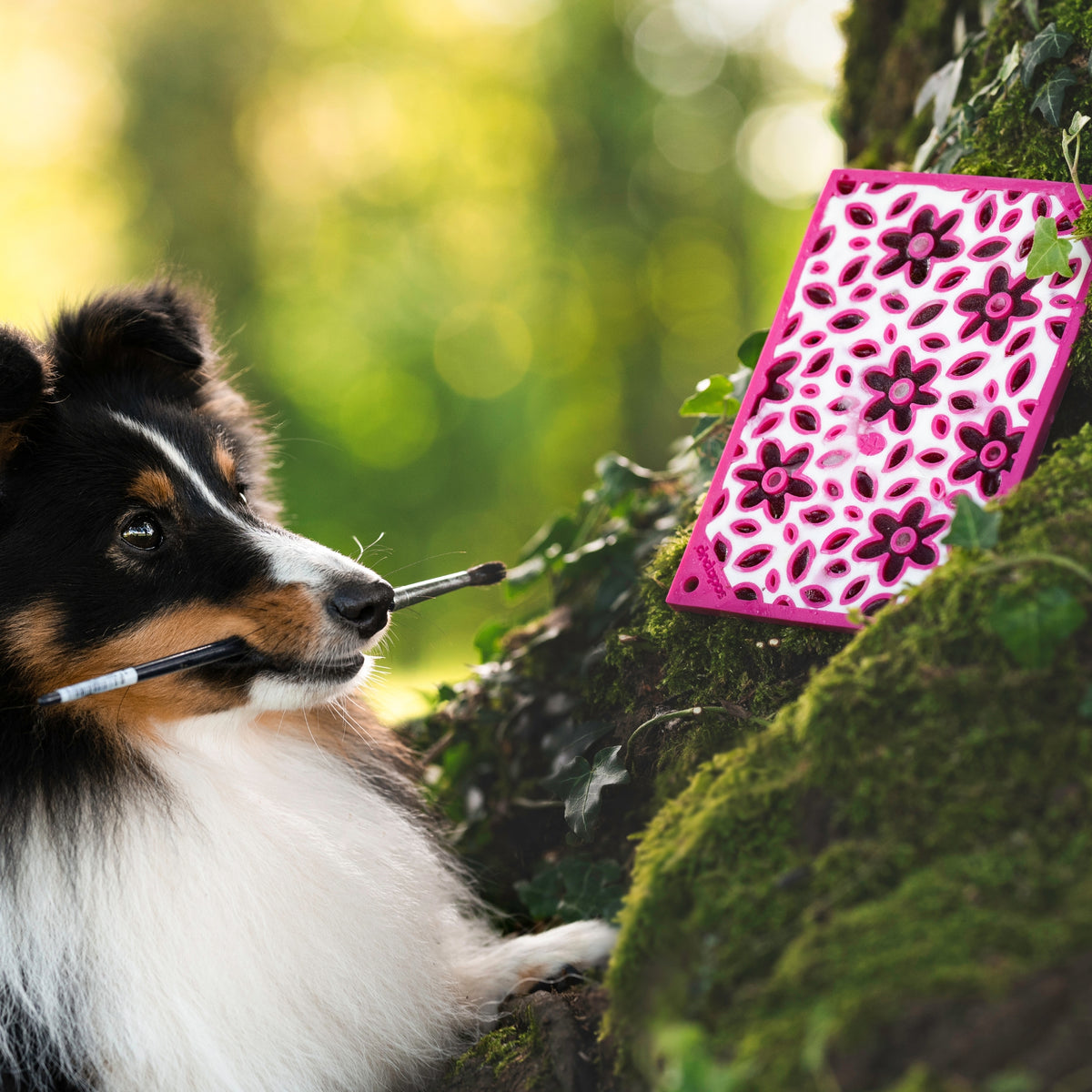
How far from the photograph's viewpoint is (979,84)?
97.3 inches

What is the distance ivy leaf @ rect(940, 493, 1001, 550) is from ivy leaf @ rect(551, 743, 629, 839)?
81cm

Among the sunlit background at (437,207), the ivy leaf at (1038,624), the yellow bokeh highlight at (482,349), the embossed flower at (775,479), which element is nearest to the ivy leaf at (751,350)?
the embossed flower at (775,479)

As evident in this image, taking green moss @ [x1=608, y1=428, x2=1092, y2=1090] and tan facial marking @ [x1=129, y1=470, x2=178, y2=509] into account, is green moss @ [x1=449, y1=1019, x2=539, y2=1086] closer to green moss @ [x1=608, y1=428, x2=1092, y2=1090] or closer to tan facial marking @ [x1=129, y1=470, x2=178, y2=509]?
green moss @ [x1=608, y1=428, x2=1092, y2=1090]

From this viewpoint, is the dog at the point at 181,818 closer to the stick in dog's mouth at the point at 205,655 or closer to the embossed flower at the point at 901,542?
the stick in dog's mouth at the point at 205,655

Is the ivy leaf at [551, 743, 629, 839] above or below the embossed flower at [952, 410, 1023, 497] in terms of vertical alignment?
below

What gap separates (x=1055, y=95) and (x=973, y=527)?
1229 mm

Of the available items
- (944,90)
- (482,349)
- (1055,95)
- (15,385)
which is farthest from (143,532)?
(482,349)

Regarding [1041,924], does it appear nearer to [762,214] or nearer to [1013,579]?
[1013,579]

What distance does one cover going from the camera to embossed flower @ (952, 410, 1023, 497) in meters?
1.72

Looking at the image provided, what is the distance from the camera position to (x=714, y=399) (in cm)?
254

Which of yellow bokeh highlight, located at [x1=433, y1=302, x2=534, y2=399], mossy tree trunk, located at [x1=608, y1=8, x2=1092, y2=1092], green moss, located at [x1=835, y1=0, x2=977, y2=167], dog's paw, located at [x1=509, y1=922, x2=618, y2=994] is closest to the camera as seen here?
mossy tree trunk, located at [x1=608, y1=8, x2=1092, y2=1092]

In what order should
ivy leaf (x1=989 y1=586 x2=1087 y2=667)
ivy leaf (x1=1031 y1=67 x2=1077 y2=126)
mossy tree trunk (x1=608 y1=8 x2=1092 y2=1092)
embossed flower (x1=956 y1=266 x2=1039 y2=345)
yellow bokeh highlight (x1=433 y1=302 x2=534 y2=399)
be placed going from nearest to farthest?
mossy tree trunk (x1=608 y1=8 x2=1092 y2=1092), ivy leaf (x1=989 y1=586 x2=1087 y2=667), embossed flower (x1=956 y1=266 x2=1039 y2=345), ivy leaf (x1=1031 y1=67 x2=1077 y2=126), yellow bokeh highlight (x1=433 y1=302 x2=534 y2=399)

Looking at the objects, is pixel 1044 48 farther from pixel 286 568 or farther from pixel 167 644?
pixel 167 644

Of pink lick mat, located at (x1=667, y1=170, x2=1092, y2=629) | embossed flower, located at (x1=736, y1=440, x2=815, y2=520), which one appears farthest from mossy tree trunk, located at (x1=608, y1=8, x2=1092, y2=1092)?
embossed flower, located at (x1=736, y1=440, x2=815, y2=520)
